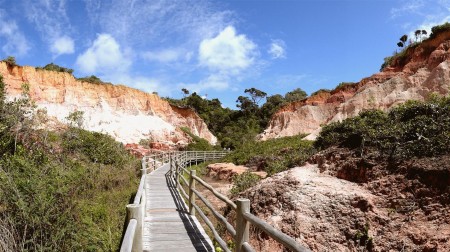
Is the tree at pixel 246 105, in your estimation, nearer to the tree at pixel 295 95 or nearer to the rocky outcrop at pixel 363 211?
the tree at pixel 295 95

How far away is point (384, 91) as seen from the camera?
28.9 meters

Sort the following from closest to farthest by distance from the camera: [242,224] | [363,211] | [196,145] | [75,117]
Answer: [242,224], [363,211], [75,117], [196,145]

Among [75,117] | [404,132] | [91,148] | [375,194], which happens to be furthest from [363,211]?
[75,117]

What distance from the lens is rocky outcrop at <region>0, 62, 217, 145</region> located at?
31.7 m

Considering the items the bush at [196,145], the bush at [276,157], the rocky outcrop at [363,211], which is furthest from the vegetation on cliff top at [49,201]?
the bush at [196,145]

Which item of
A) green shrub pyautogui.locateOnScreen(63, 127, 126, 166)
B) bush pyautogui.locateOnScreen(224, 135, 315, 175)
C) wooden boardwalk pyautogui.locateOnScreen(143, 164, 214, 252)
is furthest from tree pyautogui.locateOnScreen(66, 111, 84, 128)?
wooden boardwalk pyautogui.locateOnScreen(143, 164, 214, 252)

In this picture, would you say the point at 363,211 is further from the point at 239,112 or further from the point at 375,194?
the point at 239,112

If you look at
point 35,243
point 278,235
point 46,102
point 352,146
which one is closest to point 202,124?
point 46,102

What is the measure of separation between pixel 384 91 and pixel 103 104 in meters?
29.6

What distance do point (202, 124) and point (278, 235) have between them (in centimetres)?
4589

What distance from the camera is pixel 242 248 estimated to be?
398cm

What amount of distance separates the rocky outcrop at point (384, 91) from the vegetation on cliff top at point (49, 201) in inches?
604

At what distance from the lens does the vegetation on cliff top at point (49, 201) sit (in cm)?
620

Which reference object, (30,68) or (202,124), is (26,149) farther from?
(202,124)
